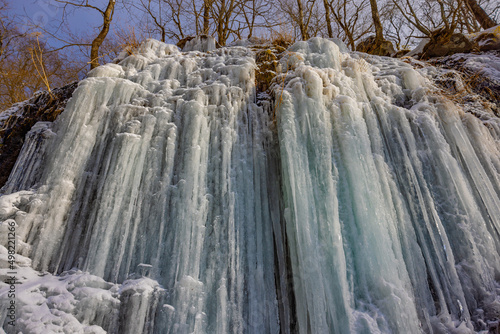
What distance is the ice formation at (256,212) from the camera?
2330 millimetres

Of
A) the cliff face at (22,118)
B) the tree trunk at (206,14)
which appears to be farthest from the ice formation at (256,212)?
the tree trunk at (206,14)

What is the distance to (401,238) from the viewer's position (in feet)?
8.79

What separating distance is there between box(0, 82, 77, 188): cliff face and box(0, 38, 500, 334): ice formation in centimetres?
42

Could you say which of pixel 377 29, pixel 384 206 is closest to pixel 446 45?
pixel 377 29

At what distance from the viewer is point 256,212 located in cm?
296

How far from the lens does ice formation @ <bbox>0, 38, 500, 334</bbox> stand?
2.33m

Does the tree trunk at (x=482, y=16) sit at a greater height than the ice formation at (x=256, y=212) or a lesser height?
greater

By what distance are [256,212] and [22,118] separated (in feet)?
12.8

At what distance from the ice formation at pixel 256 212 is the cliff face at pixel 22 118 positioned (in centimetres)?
42

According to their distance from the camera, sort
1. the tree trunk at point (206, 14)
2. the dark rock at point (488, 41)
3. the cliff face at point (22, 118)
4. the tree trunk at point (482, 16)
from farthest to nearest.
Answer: the tree trunk at point (206, 14) < the tree trunk at point (482, 16) < the dark rock at point (488, 41) < the cliff face at point (22, 118)

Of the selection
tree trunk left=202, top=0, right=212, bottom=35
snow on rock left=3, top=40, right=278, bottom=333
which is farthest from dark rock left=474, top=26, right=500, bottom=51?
tree trunk left=202, top=0, right=212, bottom=35

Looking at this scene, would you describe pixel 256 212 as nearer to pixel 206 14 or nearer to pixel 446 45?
pixel 446 45

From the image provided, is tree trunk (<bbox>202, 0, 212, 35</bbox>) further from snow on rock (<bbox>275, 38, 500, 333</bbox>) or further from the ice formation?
snow on rock (<bbox>275, 38, 500, 333</bbox>)

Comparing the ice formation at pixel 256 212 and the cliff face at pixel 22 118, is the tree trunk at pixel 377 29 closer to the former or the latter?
the ice formation at pixel 256 212
